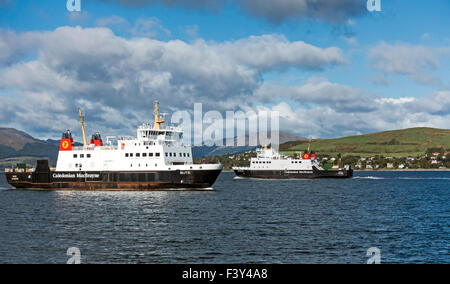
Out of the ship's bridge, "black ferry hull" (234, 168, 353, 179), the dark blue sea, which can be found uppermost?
the ship's bridge

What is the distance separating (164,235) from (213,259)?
754cm

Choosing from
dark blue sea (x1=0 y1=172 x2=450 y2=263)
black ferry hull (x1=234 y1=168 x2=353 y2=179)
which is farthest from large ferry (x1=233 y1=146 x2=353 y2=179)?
dark blue sea (x1=0 y1=172 x2=450 y2=263)

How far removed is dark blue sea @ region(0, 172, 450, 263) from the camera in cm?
2447

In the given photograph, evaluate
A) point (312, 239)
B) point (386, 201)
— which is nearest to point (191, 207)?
point (312, 239)

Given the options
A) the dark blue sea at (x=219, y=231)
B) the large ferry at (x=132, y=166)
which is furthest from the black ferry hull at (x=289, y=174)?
the dark blue sea at (x=219, y=231)

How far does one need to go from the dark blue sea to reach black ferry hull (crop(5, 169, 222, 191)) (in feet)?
28.6

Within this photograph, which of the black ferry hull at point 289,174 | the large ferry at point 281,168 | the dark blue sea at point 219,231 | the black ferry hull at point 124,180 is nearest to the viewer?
the dark blue sea at point 219,231

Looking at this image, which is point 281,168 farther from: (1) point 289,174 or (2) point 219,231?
(2) point 219,231

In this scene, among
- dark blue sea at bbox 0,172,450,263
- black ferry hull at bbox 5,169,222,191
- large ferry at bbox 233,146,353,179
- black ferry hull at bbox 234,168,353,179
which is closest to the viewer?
dark blue sea at bbox 0,172,450,263

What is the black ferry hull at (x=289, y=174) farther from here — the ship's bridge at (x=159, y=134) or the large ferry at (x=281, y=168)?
the ship's bridge at (x=159, y=134)

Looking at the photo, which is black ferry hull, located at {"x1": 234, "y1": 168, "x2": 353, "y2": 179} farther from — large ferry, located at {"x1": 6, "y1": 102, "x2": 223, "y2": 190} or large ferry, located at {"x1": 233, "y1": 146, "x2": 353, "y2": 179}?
large ferry, located at {"x1": 6, "y1": 102, "x2": 223, "y2": 190}

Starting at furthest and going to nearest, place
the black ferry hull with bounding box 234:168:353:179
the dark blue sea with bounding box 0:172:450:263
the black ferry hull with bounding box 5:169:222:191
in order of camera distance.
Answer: the black ferry hull with bounding box 234:168:353:179, the black ferry hull with bounding box 5:169:222:191, the dark blue sea with bounding box 0:172:450:263

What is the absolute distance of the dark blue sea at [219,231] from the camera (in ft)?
80.3
